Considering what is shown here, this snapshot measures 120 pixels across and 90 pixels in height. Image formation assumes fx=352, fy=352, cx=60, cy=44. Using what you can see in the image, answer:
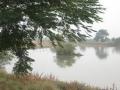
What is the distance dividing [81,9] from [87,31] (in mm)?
809

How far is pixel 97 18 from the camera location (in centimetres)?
859

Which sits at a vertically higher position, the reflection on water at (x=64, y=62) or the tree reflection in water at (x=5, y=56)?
the tree reflection in water at (x=5, y=56)

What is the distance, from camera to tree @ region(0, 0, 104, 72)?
7488mm

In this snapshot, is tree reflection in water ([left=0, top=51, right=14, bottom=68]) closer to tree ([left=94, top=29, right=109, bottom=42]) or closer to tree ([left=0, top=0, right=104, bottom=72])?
tree ([left=0, top=0, right=104, bottom=72])

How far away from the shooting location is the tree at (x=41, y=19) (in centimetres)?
749

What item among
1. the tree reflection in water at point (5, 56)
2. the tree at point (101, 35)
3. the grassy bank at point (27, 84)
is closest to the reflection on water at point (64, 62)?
the tree reflection in water at point (5, 56)

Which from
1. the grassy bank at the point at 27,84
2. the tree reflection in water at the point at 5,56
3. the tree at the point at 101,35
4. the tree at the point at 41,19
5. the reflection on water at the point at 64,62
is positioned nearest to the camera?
the tree at the point at 41,19

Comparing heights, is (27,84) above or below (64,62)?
above

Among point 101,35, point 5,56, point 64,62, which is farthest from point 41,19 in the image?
point 101,35

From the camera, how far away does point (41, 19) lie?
736 cm

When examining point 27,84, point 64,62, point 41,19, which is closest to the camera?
point 41,19

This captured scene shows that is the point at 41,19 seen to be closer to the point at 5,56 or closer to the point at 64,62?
the point at 5,56

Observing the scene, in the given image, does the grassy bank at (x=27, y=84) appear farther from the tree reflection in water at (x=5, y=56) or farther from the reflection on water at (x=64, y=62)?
the reflection on water at (x=64, y=62)

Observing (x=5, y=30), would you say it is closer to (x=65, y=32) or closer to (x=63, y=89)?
(x=65, y=32)
